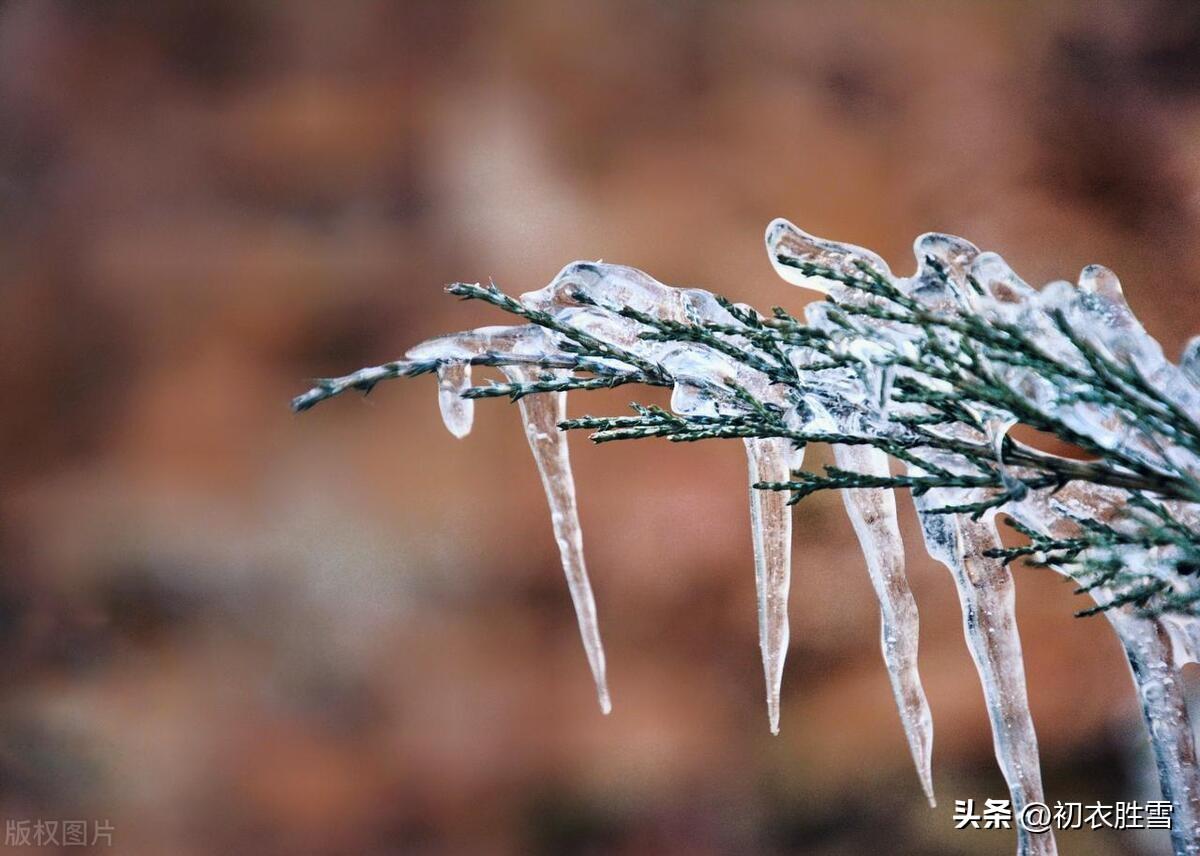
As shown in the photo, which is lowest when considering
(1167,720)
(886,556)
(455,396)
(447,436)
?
(1167,720)

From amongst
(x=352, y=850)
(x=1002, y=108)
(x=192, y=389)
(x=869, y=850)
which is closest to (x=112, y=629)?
(x=192, y=389)

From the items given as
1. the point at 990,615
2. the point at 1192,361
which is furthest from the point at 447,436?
the point at 1192,361

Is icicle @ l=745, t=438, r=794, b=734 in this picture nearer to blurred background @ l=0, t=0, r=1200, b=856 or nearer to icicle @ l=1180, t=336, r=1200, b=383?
icicle @ l=1180, t=336, r=1200, b=383

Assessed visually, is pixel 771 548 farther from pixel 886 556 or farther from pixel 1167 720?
pixel 1167 720

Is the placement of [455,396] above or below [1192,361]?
above

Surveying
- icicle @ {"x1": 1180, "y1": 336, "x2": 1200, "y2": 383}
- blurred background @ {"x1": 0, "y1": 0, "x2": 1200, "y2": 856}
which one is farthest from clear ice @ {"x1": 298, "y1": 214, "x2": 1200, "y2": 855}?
blurred background @ {"x1": 0, "y1": 0, "x2": 1200, "y2": 856}

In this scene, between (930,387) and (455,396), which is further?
(455,396)
